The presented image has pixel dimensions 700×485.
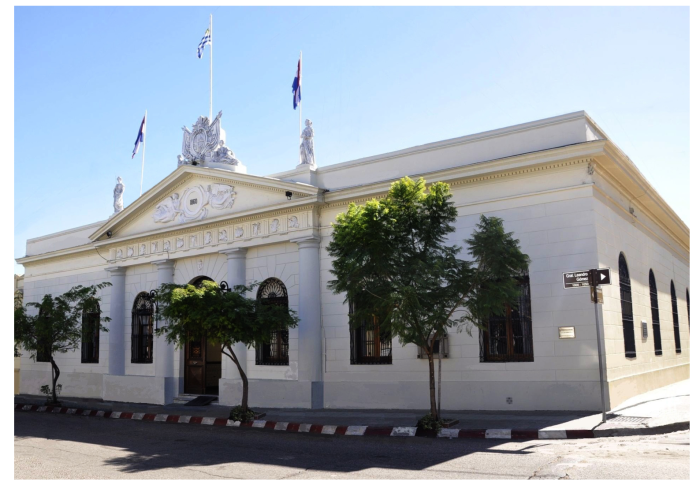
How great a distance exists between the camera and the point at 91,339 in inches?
902

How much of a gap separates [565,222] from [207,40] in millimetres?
14053

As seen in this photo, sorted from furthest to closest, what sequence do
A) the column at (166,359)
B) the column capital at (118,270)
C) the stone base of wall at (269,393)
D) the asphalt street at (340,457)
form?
the column capital at (118,270) < the column at (166,359) < the stone base of wall at (269,393) < the asphalt street at (340,457)

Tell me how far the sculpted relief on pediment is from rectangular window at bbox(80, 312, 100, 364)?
4.42 meters

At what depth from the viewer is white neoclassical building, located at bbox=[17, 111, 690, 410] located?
44.4 ft

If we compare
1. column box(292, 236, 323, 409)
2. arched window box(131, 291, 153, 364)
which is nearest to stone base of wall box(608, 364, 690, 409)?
column box(292, 236, 323, 409)

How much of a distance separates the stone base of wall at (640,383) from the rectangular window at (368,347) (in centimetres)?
535

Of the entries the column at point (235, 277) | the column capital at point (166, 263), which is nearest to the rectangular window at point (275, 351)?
the column at point (235, 277)

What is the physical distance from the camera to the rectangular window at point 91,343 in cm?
2190

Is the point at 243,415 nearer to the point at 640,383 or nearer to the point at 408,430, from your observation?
the point at 408,430

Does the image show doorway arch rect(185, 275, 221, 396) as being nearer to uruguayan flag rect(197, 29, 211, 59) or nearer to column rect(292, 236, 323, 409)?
column rect(292, 236, 323, 409)

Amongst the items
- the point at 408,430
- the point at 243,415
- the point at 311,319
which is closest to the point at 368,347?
the point at 311,319

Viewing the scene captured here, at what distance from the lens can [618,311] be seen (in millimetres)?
14414

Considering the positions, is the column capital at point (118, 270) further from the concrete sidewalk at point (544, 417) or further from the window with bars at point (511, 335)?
the window with bars at point (511, 335)

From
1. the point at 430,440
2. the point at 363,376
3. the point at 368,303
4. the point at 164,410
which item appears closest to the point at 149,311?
the point at 164,410
